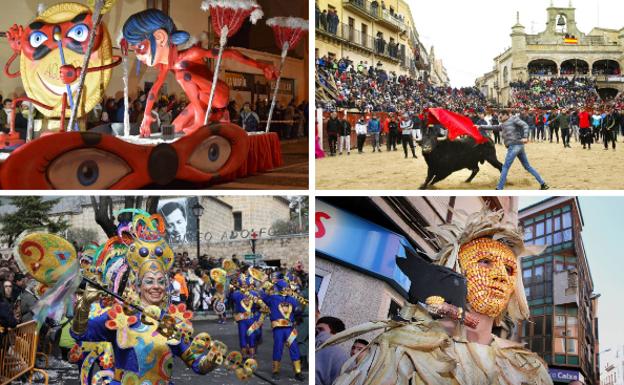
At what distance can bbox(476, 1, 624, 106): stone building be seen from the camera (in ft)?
11.4

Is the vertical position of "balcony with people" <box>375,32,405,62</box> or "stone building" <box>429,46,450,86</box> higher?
"balcony with people" <box>375,32,405,62</box>

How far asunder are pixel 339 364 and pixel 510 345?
85cm

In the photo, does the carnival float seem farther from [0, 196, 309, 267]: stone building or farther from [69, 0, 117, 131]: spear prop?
[0, 196, 309, 267]: stone building

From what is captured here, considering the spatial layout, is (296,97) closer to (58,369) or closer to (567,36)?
(567,36)

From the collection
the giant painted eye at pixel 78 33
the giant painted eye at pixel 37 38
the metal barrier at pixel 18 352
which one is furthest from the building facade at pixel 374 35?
the metal barrier at pixel 18 352

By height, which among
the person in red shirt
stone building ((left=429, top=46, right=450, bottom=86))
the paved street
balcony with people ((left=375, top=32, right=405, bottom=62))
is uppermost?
balcony with people ((left=375, top=32, right=405, bottom=62))

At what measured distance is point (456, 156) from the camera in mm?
3484

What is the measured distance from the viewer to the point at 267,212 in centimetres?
345

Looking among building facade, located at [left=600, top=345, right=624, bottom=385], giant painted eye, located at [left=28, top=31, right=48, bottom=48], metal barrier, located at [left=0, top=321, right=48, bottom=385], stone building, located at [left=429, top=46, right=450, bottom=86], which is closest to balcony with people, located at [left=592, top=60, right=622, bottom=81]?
stone building, located at [left=429, top=46, right=450, bottom=86]

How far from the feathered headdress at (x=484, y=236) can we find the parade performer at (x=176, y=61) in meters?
1.22

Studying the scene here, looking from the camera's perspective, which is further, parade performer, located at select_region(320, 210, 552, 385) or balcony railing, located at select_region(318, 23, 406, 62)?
balcony railing, located at select_region(318, 23, 406, 62)

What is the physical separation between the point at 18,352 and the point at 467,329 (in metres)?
2.19

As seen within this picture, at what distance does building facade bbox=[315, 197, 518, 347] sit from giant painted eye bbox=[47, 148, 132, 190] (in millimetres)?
995

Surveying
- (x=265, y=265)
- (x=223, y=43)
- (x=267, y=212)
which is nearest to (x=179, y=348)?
(x=265, y=265)
